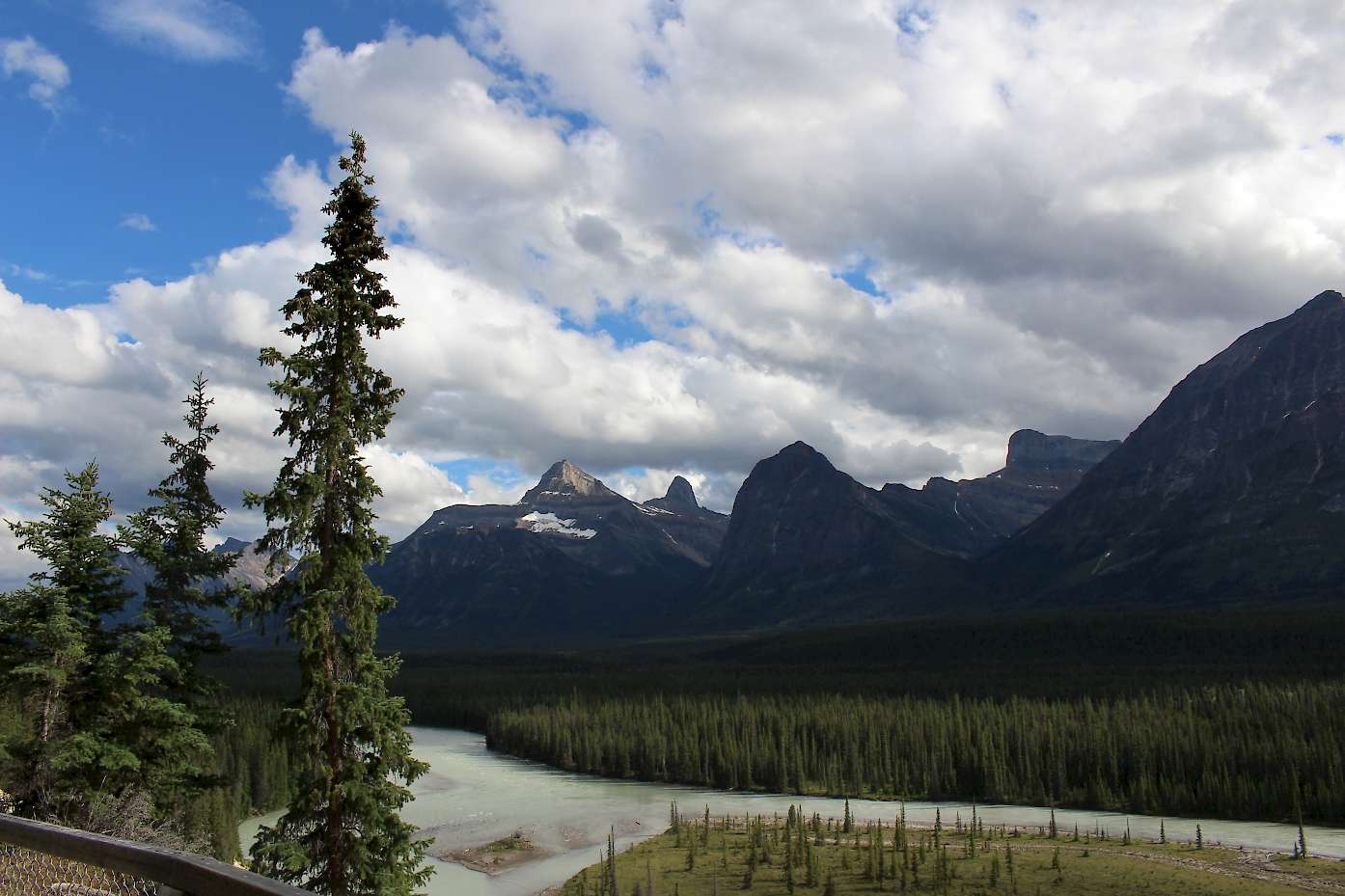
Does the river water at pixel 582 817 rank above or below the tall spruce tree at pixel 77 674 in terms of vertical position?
below

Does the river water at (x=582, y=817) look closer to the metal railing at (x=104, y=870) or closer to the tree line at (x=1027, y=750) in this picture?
the tree line at (x=1027, y=750)

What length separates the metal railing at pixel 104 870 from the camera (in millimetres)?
7844

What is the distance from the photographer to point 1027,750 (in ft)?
515

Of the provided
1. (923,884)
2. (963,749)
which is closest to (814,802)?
(963,749)

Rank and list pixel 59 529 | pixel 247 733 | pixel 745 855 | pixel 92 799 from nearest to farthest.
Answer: pixel 92 799, pixel 59 529, pixel 745 855, pixel 247 733

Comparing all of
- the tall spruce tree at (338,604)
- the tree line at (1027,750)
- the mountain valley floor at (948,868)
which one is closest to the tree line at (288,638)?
the tall spruce tree at (338,604)

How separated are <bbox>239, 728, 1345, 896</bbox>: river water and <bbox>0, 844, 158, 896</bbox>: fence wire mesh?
292 feet

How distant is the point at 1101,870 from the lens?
307ft

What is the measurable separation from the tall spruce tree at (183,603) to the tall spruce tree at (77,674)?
2.29 ft

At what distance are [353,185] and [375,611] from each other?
13842 millimetres

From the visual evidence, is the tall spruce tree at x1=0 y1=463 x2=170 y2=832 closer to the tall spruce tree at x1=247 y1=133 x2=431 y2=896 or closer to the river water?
the tall spruce tree at x1=247 y1=133 x2=431 y2=896

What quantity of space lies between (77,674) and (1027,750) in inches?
5842

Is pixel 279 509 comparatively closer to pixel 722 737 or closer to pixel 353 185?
pixel 353 185

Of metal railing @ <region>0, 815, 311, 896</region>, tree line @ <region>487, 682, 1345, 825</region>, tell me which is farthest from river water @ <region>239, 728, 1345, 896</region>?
metal railing @ <region>0, 815, 311, 896</region>
